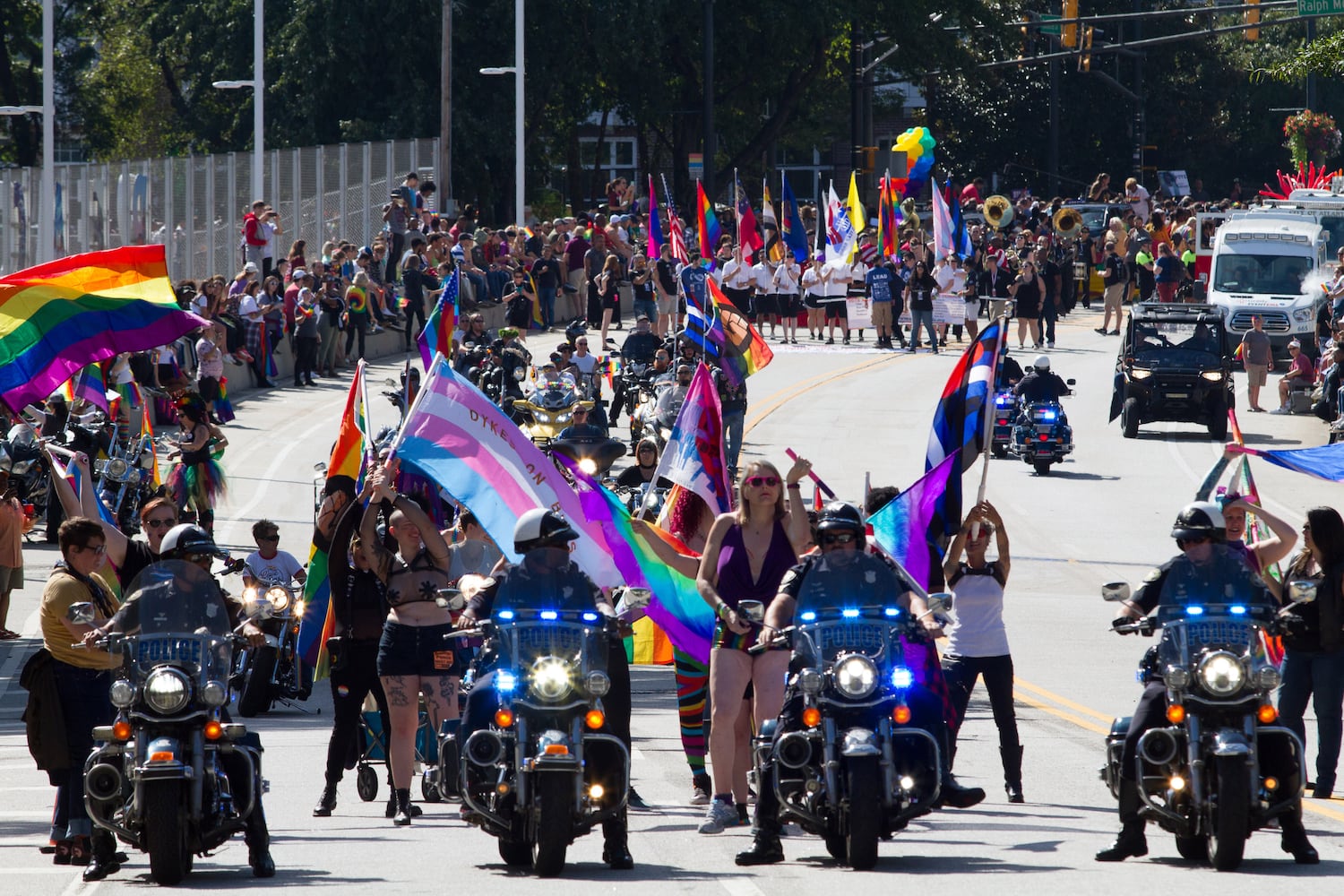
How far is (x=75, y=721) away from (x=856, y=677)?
3482mm

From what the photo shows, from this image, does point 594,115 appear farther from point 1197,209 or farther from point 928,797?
point 928,797

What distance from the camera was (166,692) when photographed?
9.20 m

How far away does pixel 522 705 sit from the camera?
9469 mm

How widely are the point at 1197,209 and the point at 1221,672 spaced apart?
49.6m

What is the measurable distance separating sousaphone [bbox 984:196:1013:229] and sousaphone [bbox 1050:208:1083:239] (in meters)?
3.58

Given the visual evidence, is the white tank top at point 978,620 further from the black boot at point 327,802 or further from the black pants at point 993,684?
the black boot at point 327,802

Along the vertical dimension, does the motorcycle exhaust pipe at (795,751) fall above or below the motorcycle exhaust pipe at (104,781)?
above

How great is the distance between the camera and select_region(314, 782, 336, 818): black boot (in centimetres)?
1142

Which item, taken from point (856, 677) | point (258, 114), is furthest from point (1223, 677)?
point (258, 114)

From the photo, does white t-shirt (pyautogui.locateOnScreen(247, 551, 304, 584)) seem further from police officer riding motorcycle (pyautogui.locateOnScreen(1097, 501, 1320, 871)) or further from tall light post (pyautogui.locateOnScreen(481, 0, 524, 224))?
tall light post (pyautogui.locateOnScreen(481, 0, 524, 224))

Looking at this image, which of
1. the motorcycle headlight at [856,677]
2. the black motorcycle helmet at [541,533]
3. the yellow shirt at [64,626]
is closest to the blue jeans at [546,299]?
the yellow shirt at [64,626]

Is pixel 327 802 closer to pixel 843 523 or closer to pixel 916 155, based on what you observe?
pixel 843 523

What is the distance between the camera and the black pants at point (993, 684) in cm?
1174

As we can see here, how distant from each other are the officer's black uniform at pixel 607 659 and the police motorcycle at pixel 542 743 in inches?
0.7
